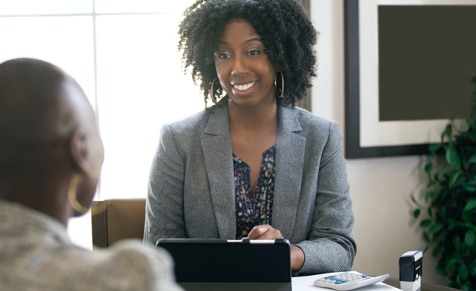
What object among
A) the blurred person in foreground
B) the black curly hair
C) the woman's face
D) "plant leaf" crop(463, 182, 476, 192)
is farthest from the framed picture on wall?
the blurred person in foreground

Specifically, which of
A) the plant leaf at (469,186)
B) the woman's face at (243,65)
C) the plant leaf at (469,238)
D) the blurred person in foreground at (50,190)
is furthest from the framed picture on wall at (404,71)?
the blurred person in foreground at (50,190)

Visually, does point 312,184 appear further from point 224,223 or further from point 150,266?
point 150,266

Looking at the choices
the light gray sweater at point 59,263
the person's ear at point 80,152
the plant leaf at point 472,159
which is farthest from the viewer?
the plant leaf at point 472,159

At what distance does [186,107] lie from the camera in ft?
11.0

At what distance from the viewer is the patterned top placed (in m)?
2.29

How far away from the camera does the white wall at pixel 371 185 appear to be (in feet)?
11.0

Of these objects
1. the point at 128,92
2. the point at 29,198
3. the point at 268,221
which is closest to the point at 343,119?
the point at 128,92

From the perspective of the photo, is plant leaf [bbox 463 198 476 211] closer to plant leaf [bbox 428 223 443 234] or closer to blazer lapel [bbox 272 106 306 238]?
plant leaf [bbox 428 223 443 234]

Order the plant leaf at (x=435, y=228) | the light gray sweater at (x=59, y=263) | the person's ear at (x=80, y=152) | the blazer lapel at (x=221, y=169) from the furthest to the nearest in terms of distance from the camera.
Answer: the plant leaf at (x=435, y=228) → the blazer lapel at (x=221, y=169) → the person's ear at (x=80, y=152) → the light gray sweater at (x=59, y=263)

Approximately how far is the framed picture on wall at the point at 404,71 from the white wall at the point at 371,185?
0.05 metres

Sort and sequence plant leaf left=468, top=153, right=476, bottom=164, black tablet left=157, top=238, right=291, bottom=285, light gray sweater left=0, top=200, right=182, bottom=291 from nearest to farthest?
light gray sweater left=0, top=200, right=182, bottom=291 < black tablet left=157, top=238, right=291, bottom=285 < plant leaf left=468, top=153, right=476, bottom=164

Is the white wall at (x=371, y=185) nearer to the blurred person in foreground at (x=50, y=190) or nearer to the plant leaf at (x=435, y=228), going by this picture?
the plant leaf at (x=435, y=228)

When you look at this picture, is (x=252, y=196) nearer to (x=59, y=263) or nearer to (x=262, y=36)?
(x=262, y=36)

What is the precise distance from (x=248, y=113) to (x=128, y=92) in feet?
3.57
